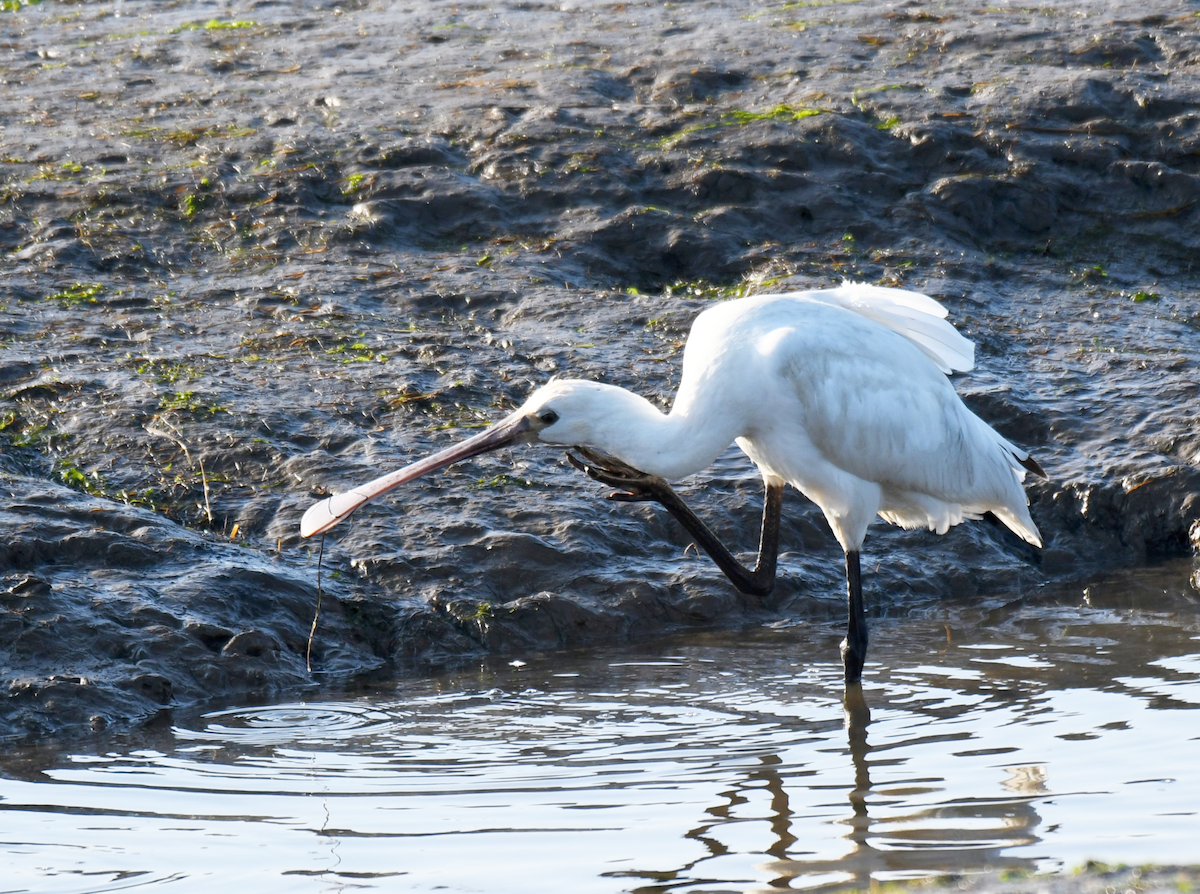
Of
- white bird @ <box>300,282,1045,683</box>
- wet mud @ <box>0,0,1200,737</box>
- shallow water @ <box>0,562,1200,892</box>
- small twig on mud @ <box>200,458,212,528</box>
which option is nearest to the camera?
shallow water @ <box>0,562,1200,892</box>

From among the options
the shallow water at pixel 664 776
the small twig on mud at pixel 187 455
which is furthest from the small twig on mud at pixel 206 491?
the shallow water at pixel 664 776

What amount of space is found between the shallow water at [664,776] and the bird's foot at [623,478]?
0.65 meters

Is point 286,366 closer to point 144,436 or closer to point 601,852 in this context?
point 144,436

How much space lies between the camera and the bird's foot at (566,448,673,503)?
230 inches

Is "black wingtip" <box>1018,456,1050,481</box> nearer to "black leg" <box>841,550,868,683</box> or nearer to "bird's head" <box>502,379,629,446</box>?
"black leg" <box>841,550,868,683</box>

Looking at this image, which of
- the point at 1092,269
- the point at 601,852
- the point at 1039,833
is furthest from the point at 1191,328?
the point at 601,852

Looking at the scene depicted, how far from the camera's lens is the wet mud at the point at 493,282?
6.37 meters

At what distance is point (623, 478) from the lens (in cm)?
591

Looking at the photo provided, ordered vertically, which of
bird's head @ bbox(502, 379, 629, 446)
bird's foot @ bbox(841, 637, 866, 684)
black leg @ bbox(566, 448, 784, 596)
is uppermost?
bird's head @ bbox(502, 379, 629, 446)

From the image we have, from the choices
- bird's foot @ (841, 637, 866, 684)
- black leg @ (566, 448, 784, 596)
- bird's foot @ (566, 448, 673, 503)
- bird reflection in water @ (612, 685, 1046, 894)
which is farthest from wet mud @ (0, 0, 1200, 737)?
bird reflection in water @ (612, 685, 1046, 894)

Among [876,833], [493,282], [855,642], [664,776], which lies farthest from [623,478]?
[493,282]

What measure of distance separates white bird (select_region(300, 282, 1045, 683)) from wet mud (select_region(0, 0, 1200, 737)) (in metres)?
0.73

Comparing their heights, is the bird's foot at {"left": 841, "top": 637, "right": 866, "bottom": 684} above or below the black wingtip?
below

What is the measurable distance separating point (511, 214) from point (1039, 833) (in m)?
6.32
